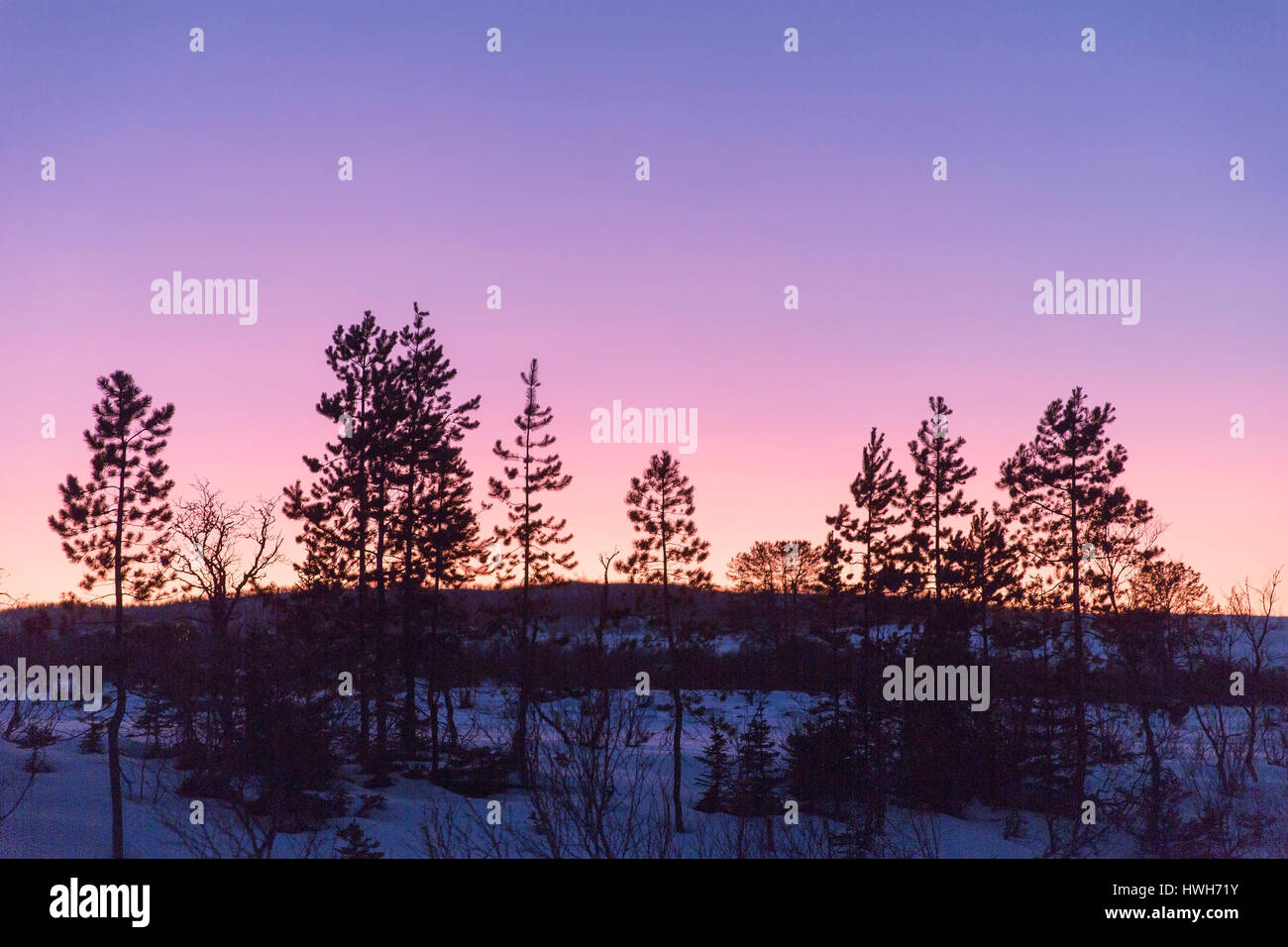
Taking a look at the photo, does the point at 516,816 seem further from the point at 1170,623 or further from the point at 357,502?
the point at 1170,623

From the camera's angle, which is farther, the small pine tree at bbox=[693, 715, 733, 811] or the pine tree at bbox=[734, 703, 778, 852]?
the small pine tree at bbox=[693, 715, 733, 811]

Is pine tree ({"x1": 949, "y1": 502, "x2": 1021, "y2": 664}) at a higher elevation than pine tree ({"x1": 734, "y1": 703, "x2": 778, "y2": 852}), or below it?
higher

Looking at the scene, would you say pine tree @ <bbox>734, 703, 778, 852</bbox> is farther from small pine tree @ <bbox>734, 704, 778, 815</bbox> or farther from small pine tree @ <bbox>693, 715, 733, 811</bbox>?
small pine tree @ <bbox>693, 715, 733, 811</bbox>

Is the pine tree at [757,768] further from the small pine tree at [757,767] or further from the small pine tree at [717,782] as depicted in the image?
the small pine tree at [717,782]

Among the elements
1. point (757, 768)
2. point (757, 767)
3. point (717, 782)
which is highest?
point (757, 767)

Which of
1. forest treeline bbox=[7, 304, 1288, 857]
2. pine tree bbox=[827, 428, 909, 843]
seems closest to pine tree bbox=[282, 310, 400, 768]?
forest treeline bbox=[7, 304, 1288, 857]

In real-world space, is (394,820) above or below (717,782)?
above

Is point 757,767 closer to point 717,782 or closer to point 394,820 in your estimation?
point 717,782

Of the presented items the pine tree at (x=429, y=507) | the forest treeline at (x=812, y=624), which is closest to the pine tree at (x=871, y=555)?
the forest treeline at (x=812, y=624)

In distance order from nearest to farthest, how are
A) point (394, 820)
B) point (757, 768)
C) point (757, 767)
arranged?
point (394, 820)
point (757, 767)
point (757, 768)

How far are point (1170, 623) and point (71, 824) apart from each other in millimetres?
51123

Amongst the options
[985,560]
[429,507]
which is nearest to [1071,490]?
[985,560]
